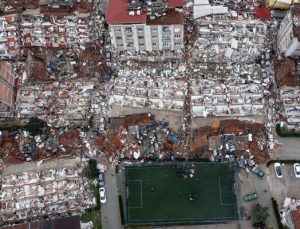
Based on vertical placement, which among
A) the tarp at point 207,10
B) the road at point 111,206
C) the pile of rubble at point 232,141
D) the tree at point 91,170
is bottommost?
the road at point 111,206

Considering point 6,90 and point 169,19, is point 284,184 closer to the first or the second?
point 169,19

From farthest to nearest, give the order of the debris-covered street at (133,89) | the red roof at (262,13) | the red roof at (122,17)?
the red roof at (262,13)
the debris-covered street at (133,89)
the red roof at (122,17)

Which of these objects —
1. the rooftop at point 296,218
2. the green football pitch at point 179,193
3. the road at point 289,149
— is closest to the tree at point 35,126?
the green football pitch at point 179,193

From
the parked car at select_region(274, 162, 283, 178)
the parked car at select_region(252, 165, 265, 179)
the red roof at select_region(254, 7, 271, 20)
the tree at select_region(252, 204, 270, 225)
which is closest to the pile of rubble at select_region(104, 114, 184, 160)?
the parked car at select_region(252, 165, 265, 179)

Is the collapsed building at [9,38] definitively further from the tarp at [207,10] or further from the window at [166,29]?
the tarp at [207,10]

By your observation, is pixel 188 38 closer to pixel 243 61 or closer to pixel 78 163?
pixel 243 61

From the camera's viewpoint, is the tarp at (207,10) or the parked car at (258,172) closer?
the parked car at (258,172)

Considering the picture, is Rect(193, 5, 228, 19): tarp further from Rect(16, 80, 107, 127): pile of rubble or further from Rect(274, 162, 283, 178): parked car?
Rect(274, 162, 283, 178): parked car

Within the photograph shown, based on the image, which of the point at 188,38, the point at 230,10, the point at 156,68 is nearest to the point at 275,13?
the point at 230,10
